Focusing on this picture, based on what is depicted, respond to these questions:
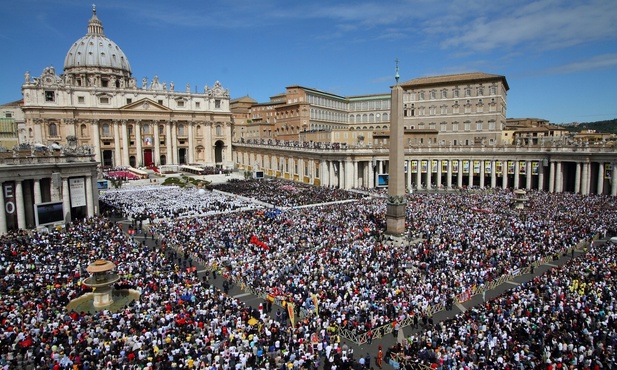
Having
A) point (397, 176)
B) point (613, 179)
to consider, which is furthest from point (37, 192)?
point (613, 179)

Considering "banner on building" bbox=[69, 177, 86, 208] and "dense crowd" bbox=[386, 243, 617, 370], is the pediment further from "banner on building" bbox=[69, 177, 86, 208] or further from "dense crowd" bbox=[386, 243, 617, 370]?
"dense crowd" bbox=[386, 243, 617, 370]

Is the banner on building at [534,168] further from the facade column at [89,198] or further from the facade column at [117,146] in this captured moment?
the facade column at [117,146]

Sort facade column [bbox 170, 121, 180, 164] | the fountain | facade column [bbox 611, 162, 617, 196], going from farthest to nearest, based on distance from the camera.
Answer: facade column [bbox 170, 121, 180, 164] → facade column [bbox 611, 162, 617, 196] → the fountain

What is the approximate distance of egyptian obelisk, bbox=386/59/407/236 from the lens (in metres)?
32.5

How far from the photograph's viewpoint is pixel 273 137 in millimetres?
98812

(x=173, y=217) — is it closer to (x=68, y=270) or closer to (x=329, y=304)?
(x=68, y=270)

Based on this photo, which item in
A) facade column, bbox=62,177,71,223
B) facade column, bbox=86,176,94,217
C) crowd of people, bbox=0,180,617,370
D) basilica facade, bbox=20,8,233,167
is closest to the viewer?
crowd of people, bbox=0,180,617,370

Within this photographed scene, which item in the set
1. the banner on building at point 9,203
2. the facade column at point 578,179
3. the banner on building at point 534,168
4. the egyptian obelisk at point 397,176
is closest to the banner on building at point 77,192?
the banner on building at point 9,203

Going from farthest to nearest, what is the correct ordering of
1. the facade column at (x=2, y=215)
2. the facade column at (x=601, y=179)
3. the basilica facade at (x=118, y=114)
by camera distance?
the basilica facade at (x=118, y=114)
the facade column at (x=601, y=179)
the facade column at (x=2, y=215)

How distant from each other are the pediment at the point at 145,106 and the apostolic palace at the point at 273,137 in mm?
279

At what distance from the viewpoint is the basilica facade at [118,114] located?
82125mm

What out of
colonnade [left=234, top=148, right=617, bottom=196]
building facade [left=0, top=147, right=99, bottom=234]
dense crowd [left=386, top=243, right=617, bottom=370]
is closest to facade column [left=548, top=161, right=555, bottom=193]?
colonnade [left=234, top=148, right=617, bottom=196]

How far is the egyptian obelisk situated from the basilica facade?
70529 mm

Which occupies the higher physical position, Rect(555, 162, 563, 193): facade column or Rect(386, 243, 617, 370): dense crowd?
Rect(555, 162, 563, 193): facade column
